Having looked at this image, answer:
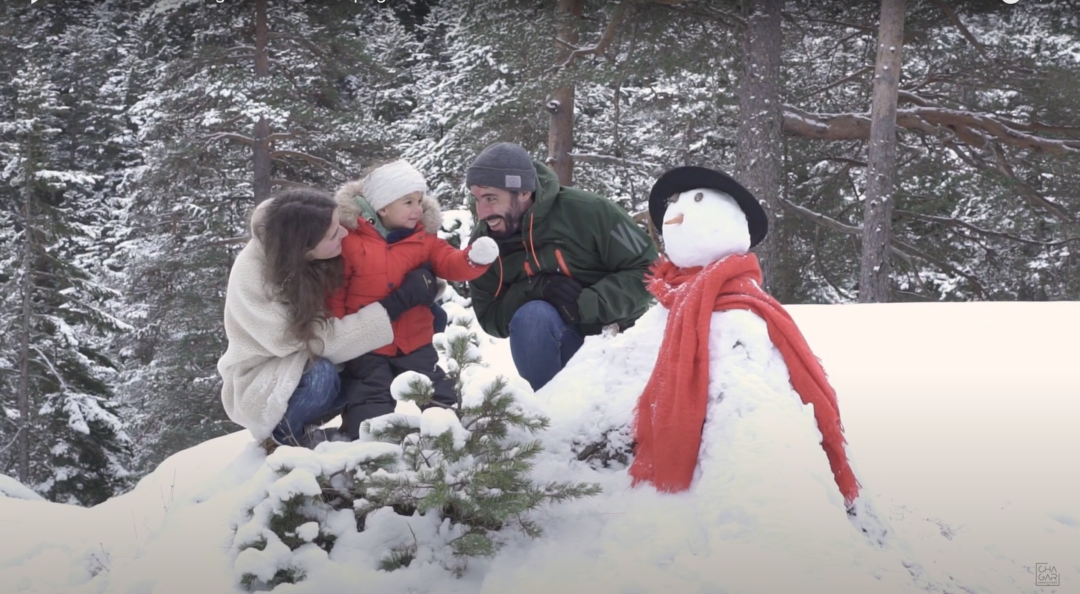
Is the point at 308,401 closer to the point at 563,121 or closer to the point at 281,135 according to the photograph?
the point at 563,121

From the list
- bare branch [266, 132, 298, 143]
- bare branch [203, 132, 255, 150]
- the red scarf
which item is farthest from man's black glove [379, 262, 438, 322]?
bare branch [203, 132, 255, 150]

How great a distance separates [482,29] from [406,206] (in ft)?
21.1

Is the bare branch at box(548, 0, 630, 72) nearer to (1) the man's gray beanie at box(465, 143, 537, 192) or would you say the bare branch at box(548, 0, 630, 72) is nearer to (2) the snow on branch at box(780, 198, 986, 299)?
(2) the snow on branch at box(780, 198, 986, 299)

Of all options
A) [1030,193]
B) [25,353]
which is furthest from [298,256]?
[25,353]

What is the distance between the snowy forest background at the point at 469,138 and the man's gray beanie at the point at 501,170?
5.63 meters

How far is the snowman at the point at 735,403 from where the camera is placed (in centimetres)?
225

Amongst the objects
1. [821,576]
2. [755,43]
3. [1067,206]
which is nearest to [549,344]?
[821,576]

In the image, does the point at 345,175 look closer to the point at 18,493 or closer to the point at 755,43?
the point at 755,43

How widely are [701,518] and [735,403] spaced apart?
34 centimetres

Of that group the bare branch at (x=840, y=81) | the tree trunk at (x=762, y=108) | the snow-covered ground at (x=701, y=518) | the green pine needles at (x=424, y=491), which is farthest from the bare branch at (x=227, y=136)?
the green pine needles at (x=424, y=491)

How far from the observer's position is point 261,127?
1263 centimetres

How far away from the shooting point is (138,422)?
1443 cm

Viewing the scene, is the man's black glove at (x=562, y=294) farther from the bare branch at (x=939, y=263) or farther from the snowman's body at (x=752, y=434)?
the bare branch at (x=939, y=263)

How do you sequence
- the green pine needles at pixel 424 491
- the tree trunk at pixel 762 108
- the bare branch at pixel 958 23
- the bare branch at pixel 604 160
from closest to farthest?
the green pine needles at pixel 424 491, the tree trunk at pixel 762 108, the bare branch at pixel 958 23, the bare branch at pixel 604 160
